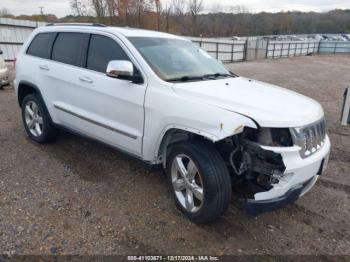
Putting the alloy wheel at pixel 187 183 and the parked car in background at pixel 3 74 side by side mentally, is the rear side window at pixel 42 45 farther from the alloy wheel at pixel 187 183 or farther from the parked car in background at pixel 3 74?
the parked car in background at pixel 3 74

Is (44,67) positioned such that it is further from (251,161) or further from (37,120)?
(251,161)

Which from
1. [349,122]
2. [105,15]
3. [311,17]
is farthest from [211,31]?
[349,122]

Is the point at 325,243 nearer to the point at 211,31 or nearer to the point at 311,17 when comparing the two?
the point at 211,31

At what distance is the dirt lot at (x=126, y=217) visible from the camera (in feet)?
8.32

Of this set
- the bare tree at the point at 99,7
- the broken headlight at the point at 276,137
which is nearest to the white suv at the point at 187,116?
the broken headlight at the point at 276,137

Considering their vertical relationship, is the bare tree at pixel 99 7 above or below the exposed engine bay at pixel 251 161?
above

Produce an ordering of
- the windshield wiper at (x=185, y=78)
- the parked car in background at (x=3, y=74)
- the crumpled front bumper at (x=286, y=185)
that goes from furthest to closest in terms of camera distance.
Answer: the parked car in background at (x=3, y=74) < the windshield wiper at (x=185, y=78) < the crumpled front bumper at (x=286, y=185)

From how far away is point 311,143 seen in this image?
2.57 meters

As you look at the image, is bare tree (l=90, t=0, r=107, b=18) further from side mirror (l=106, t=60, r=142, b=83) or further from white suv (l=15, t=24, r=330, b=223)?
side mirror (l=106, t=60, r=142, b=83)

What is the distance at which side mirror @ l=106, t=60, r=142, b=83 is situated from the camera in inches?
113

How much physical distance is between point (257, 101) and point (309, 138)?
556 millimetres

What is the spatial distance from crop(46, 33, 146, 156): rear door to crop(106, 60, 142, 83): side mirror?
0.08 meters

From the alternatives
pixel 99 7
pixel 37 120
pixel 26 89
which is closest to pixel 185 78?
pixel 37 120

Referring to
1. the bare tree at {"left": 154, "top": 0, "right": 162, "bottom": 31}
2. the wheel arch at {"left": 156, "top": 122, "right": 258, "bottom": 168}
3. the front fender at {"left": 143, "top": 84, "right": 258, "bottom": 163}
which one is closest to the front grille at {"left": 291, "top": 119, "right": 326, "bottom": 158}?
the front fender at {"left": 143, "top": 84, "right": 258, "bottom": 163}
